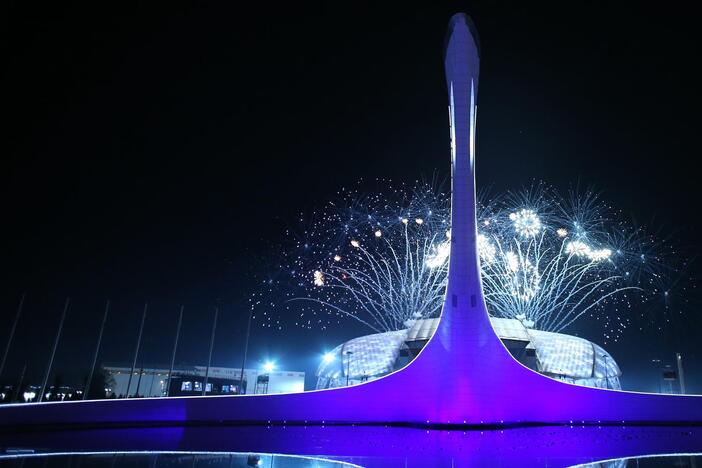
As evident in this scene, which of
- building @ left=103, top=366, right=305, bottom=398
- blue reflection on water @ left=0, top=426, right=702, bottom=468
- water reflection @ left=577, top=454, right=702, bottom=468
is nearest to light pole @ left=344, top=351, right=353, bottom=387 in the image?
blue reflection on water @ left=0, top=426, right=702, bottom=468

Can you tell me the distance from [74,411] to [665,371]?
41734mm

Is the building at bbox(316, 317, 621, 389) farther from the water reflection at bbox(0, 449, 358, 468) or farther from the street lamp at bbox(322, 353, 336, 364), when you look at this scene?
the water reflection at bbox(0, 449, 358, 468)

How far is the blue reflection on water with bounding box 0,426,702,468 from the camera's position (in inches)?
316

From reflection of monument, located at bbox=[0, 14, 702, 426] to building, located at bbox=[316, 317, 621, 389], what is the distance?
32.6 ft

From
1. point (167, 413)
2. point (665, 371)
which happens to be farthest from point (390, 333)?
point (665, 371)

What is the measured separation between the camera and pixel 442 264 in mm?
25391

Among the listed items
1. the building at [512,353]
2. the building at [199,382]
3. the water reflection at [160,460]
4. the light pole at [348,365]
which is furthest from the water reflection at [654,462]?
the building at [199,382]

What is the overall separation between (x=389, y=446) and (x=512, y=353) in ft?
60.5

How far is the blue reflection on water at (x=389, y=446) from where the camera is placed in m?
8.02

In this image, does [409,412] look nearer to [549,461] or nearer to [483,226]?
[549,461]

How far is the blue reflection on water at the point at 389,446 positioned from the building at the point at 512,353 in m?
14.1

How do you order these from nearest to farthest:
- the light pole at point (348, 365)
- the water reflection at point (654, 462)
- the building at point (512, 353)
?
1. the water reflection at point (654, 462)
2. the building at point (512, 353)
3. the light pole at point (348, 365)

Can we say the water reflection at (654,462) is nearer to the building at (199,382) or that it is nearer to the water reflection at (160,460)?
the water reflection at (160,460)

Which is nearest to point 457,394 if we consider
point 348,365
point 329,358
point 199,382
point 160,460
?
point 160,460
